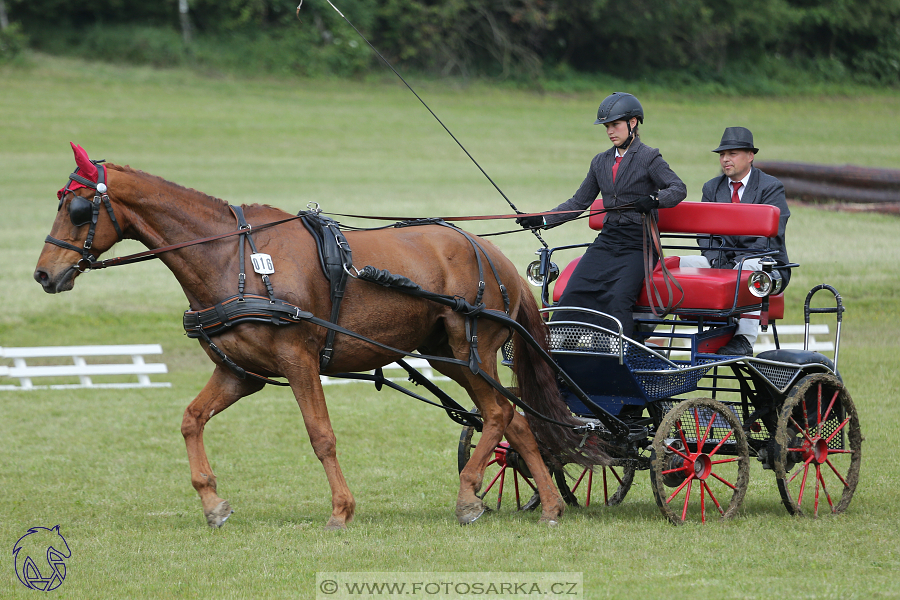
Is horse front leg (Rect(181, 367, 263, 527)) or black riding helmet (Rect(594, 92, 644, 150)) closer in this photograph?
horse front leg (Rect(181, 367, 263, 527))

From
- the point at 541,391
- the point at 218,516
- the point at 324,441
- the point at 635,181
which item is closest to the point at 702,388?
the point at 541,391

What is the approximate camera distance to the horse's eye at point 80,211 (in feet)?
18.7

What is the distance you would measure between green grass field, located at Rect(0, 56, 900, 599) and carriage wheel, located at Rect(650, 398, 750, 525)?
24 cm

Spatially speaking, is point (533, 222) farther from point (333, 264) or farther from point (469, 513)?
point (469, 513)

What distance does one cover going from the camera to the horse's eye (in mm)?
5688

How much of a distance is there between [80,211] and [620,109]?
11.1 ft

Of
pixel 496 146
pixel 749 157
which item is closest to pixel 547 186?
pixel 496 146

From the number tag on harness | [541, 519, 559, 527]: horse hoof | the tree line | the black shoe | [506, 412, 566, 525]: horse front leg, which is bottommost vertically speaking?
[541, 519, 559, 527]: horse hoof

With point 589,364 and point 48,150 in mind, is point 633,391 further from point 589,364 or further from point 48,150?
point 48,150

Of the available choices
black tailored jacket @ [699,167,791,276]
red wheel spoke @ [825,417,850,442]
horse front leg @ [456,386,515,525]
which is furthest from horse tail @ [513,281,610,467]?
red wheel spoke @ [825,417,850,442]

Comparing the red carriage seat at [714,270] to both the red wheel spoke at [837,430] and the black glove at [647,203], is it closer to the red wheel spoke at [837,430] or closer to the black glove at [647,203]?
the black glove at [647,203]

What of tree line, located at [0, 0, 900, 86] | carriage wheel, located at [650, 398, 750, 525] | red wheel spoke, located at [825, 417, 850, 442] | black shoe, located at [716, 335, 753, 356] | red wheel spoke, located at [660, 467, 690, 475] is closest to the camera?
carriage wheel, located at [650, 398, 750, 525]

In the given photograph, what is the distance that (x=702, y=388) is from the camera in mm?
6793

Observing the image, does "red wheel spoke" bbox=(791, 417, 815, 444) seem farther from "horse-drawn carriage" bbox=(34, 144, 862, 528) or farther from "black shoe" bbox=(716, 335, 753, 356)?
"black shoe" bbox=(716, 335, 753, 356)
